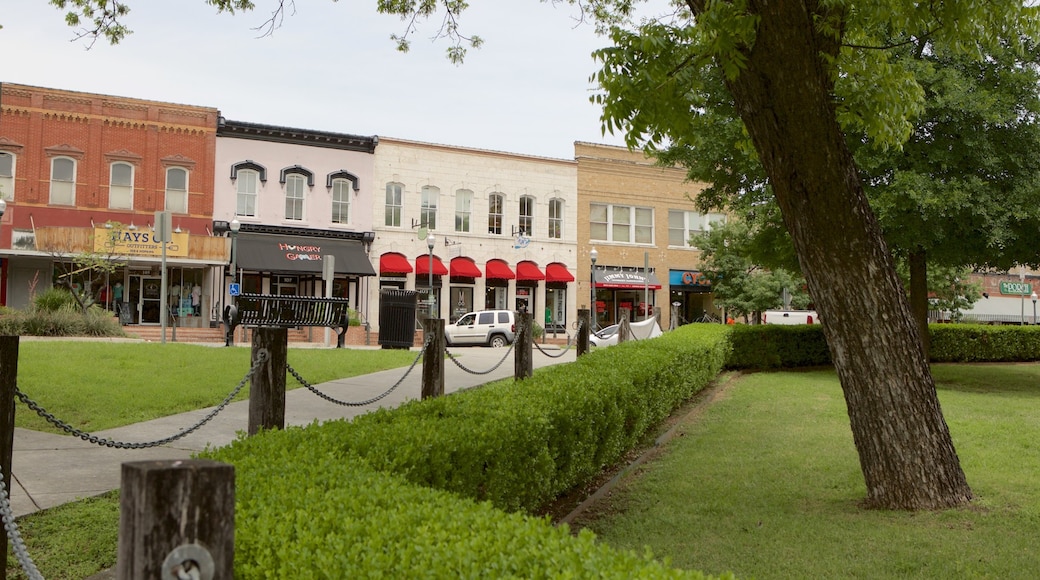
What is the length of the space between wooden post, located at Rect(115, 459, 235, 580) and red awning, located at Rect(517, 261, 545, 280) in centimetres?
3274

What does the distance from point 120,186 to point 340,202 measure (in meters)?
8.17

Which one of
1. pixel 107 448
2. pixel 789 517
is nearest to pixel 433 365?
pixel 107 448

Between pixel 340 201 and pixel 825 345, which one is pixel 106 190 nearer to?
pixel 340 201

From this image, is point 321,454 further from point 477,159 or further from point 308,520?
point 477,159

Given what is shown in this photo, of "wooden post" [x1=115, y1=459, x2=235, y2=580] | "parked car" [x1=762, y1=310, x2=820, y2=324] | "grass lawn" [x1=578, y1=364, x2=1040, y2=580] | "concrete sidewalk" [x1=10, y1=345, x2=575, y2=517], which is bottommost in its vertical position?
"grass lawn" [x1=578, y1=364, x2=1040, y2=580]

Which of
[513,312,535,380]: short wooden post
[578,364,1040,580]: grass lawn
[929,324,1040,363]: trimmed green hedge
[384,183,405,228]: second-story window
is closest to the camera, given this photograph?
[578,364,1040,580]: grass lawn

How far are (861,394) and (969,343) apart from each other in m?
18.8

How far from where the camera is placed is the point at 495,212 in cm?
3525

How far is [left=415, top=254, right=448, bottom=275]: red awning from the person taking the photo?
3247 centimetres

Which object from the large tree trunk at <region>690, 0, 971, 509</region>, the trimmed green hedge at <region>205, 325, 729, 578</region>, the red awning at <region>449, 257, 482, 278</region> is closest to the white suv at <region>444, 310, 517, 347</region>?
the red awning at <region>449, 257, 482, 278</region>

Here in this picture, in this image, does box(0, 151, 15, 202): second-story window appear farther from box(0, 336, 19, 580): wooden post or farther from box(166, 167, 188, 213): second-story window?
box(0, 336, 19, 580): wooden post

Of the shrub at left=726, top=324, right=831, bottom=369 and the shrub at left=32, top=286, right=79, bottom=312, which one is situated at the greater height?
the shrub at left=32, top=286, right=79, bottom=312

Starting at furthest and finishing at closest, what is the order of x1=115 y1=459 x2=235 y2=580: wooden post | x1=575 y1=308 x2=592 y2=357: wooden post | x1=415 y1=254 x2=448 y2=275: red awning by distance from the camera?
x1=415 y1=254 x2=448 y2=275: red awning
x1=575 y1=308 x2=592 y2=357: wooden post
x1=115 y1=459 x2=235 y2=580: wooden post

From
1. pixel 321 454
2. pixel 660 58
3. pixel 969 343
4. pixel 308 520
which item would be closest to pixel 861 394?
pixel 660 58
